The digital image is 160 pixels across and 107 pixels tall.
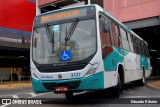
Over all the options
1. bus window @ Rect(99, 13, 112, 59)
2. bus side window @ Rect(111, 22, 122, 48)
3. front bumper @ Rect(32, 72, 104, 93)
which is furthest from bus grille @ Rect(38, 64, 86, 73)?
bus side window @ Rect(111, 22, 122, 48)

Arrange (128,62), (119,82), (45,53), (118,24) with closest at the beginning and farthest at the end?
(45,53) → (119,82) → (118,24) → (128,62)

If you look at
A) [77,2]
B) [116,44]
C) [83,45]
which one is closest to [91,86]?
[83,45]

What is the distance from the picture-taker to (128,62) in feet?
49.9

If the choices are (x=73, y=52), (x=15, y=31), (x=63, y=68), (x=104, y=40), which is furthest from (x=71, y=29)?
(x=15, y=31)

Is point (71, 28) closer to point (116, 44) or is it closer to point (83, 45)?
point (83, 45)

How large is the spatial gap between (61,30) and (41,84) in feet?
6.39

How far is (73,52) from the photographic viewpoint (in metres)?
10.8

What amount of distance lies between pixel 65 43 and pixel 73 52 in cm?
45

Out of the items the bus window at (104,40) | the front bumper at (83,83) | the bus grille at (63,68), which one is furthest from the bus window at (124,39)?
the bus grille at (63,68)

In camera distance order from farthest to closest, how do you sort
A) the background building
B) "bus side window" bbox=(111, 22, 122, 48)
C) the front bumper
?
the background building → "bus side window" bbox=(111, 22, 122, 48) → the front bumper

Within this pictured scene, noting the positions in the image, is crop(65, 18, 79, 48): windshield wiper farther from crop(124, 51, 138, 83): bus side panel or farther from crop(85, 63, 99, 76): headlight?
crop(124, 51, 138, 83): bus side panel

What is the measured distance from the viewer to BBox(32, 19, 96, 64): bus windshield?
10.7 m

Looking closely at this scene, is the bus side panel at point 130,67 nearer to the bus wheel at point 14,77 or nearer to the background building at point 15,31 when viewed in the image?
the background building at point 15,31

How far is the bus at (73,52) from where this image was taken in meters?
10.5
